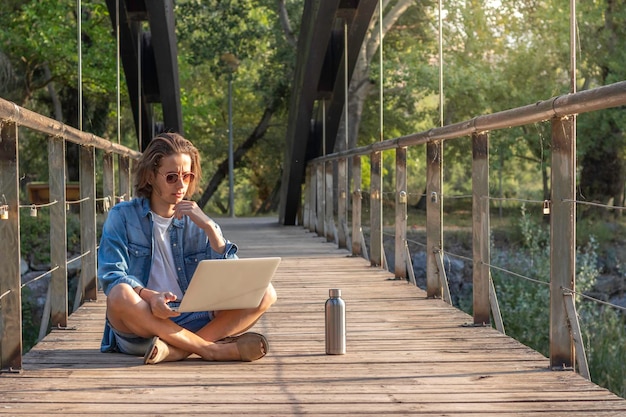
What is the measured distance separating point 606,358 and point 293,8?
11660 mm

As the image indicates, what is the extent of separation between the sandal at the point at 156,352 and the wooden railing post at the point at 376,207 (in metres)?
3.86

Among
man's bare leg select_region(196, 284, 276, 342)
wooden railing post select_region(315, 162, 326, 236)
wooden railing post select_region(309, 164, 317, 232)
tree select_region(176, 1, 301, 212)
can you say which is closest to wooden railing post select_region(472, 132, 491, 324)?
man's bare leg select_region(196, 284, 276, 342)

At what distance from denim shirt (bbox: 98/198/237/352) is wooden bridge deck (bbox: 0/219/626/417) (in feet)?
1.06

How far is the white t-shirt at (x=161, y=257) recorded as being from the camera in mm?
3730

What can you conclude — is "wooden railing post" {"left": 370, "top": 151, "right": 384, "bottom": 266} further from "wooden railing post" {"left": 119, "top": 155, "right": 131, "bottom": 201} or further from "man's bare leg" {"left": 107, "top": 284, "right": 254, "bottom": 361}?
"man's bare leg" {"left": 107, "top": 284, "right": 254, "bottom": 361}

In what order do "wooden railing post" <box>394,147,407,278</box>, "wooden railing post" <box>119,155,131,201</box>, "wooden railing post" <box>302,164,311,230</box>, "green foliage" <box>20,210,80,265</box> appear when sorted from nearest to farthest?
"wooden railing post" <box>394,147,407,278</box> → "wooden railing post" <box>119,155,131,201</box> → "green foliage" <box>20,210,80,265</box> → "wooden railing post" <box>302,164,311,230</box>

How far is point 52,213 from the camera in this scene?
14.5ft

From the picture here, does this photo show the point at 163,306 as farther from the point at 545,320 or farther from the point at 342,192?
the point at 545,320

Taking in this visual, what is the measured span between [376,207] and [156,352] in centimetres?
403

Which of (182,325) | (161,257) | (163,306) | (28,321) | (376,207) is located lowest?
(28,321)

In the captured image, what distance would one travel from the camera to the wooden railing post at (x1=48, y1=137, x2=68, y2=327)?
4402 millimetres

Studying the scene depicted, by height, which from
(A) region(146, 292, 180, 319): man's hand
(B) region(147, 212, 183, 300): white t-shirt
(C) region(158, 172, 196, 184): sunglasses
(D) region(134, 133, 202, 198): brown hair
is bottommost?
(A) region(146, 292, 180, 319): man's hand

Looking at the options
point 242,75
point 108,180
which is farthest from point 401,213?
point 242,75

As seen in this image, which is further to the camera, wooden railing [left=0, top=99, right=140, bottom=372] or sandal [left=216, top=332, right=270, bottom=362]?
sandal [left=216, top=332, right=270, bottom=362]
